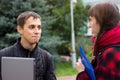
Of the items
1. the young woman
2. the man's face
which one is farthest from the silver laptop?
the man's face

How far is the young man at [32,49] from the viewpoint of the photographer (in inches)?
122

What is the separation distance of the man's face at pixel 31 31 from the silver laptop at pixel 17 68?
1.62 ft

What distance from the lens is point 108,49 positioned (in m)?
2.30

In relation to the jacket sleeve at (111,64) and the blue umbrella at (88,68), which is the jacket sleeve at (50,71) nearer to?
the blue umbrella at (88,68)

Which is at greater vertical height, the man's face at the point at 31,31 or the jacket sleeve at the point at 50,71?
the man's face at the point at 31,31

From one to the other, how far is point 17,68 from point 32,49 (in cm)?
53

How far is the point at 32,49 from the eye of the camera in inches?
123

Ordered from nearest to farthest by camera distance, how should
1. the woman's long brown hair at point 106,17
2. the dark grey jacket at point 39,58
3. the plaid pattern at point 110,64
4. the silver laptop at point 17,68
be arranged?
1. the plaid pattern at point 110,64
2. the woman's long brown hair at point 106,17
3. the silver laptop at point 17,68
4. the dark grey jacket at point 39,58

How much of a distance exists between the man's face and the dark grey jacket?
0.30ft

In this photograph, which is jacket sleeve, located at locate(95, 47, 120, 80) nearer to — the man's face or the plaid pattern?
the plaid pattern

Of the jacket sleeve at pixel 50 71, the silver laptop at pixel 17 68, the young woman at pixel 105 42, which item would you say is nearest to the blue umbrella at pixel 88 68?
the young woman at pixel 105 42

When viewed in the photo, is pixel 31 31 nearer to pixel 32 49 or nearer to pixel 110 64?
pixel 32 49

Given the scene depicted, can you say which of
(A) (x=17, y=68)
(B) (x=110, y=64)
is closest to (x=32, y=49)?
(A) (x=17, y=68)

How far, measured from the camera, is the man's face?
3104 mm
